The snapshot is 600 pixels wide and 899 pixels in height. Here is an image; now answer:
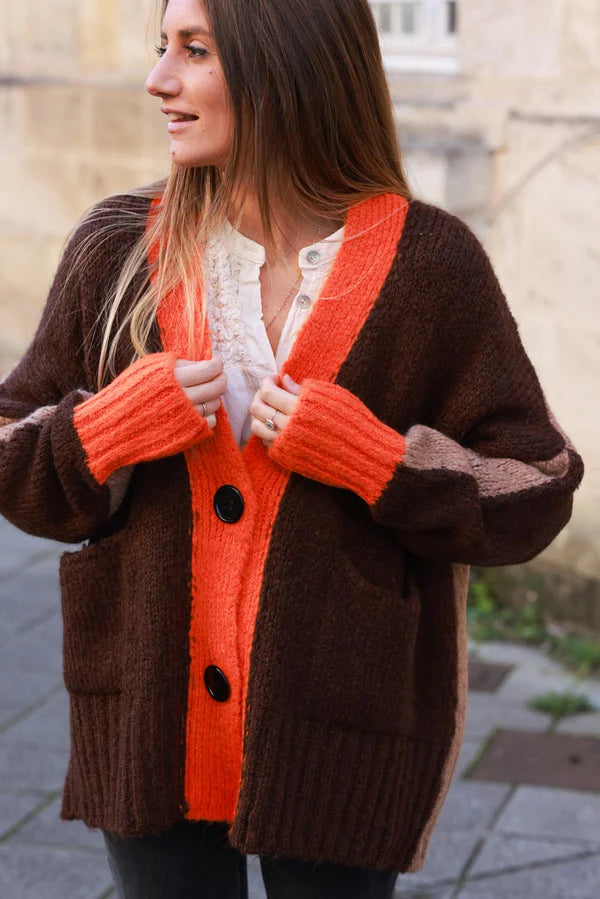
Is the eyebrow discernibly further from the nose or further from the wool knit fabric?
the wool knit fabric

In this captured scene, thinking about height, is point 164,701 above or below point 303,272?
below

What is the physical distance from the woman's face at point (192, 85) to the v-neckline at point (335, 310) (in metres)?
0.20

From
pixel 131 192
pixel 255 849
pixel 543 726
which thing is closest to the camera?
pixel 255 849

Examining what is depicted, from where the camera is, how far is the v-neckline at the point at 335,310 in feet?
6.95

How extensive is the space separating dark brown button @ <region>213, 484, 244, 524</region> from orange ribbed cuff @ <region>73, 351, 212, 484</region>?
94 mm

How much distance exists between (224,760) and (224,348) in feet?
2.10

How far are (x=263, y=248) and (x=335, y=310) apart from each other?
177mm

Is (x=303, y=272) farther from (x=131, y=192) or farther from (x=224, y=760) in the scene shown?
(x=224, y=760)

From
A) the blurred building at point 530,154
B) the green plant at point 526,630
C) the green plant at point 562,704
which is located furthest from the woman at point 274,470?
the green plant at point 526,630

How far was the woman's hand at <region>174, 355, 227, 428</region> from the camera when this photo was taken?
205cm

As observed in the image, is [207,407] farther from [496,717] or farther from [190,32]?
[496,717]

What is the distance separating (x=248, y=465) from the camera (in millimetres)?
2141

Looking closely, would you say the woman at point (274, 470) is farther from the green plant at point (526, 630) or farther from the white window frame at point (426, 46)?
the white window frame at point (426, 46)

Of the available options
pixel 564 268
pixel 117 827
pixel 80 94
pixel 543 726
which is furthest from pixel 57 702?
pixel 80 94
